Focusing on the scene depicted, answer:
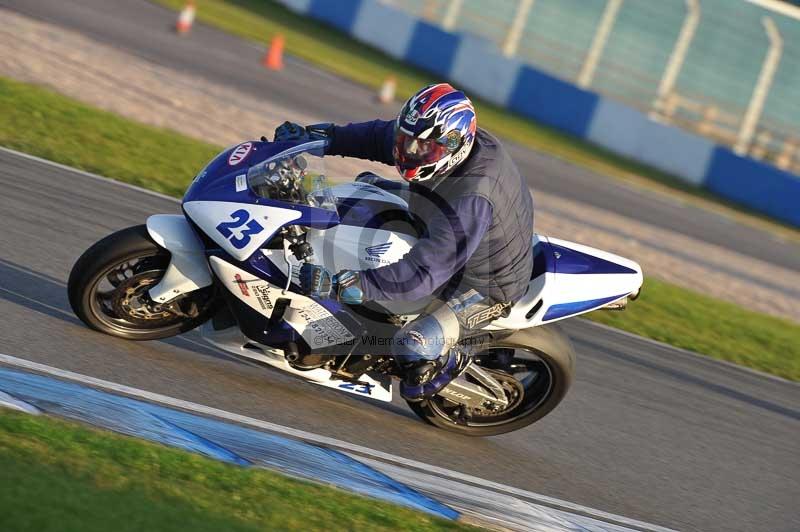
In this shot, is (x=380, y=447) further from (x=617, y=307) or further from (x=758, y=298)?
(x=758, y=298)

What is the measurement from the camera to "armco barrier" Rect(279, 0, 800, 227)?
88.4 feet

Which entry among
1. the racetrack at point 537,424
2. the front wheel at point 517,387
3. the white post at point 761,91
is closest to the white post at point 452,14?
the white post at point 761,91

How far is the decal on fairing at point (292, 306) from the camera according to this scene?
569 centimetres

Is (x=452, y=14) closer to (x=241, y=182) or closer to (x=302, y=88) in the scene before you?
(x=302, y=88)

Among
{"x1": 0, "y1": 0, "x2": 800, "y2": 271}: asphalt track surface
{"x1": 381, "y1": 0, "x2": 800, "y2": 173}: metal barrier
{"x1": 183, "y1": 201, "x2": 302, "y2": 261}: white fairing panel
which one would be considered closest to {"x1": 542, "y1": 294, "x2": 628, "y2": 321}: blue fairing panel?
{"x1": 183, "y1": 201, "x2": 302, "y2": 261}: white fairing panel

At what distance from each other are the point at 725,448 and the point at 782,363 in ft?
11.8

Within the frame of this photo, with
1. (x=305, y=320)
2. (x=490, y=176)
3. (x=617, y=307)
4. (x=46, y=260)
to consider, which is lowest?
(x=46, y=260)

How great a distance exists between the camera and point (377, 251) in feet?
18.7

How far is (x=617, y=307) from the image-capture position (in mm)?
6297

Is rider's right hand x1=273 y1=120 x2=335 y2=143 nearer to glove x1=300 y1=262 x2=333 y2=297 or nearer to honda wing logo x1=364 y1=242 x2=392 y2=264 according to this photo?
honda wing logo x1=364 y1=242 x2=392 y2=264

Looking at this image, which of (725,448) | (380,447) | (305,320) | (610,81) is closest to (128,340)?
(305,320)

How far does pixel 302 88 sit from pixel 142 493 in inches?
621

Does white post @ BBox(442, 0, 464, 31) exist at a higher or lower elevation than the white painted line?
higher

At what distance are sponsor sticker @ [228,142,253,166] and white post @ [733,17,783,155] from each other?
25.4 m
